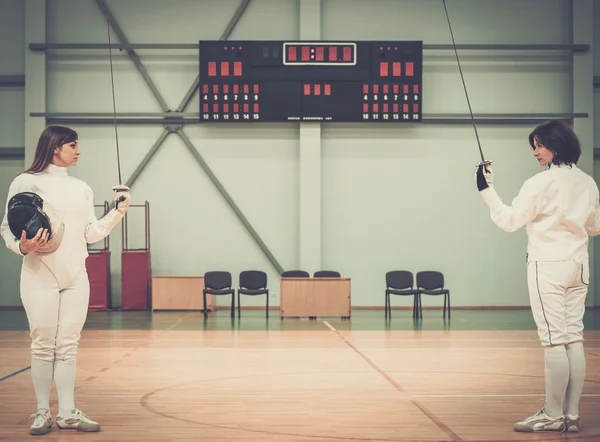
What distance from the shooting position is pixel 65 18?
1659cm

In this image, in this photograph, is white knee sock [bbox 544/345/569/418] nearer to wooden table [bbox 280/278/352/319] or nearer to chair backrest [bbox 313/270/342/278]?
wooden table [bbox 280/278/352/319]

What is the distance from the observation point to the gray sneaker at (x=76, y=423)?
486cm

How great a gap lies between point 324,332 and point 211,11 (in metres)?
7.74

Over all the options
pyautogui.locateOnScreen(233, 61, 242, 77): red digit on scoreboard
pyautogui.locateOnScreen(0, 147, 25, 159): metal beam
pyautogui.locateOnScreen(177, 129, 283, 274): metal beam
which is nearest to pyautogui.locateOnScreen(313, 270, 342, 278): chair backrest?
pyautogui.locateOnScreen(177, 129, 283, 274): metal beam

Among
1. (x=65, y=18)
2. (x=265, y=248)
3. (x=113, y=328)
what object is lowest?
(x=113, y=328)

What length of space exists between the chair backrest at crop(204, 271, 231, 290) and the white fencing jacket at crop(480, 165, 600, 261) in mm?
9923

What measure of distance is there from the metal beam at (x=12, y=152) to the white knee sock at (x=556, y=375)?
13.7 m

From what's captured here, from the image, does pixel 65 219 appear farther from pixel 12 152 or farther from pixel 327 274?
pixel 12 152

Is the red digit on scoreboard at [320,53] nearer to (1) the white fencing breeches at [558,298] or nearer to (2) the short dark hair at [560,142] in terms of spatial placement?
(2) the short dark hair at [560,142]

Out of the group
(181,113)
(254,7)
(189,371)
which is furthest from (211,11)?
(189,371)

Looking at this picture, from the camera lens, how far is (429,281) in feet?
48.2

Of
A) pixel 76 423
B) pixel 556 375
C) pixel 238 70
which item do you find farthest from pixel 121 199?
pixel 238 70

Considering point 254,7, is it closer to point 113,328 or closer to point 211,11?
point 211,11

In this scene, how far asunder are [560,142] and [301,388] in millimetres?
2914
